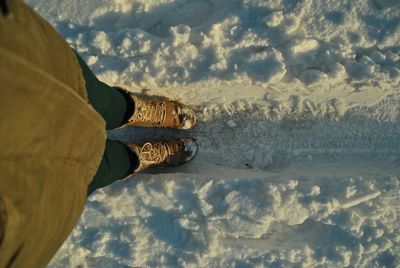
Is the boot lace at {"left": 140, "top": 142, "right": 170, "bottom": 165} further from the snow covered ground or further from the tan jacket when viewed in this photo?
the tan jacket

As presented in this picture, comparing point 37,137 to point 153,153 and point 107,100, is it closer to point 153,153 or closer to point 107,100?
point 107,100

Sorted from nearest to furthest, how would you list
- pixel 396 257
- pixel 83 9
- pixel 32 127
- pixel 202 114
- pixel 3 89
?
1. pixel 3 89
2. pixel 32 127
3. pixel 396 257
4. pixel 83 9
5. pixel 202 114

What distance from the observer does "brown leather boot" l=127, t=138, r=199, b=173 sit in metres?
2.50

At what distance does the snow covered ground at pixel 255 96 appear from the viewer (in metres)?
2.52

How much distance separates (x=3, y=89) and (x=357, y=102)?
7.15 ft

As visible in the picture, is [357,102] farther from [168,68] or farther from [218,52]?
[168,68]

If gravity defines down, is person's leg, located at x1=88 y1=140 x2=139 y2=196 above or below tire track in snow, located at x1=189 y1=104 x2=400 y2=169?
above

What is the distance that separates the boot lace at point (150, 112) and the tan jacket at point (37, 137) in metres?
0.97

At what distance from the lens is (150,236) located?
2.57m

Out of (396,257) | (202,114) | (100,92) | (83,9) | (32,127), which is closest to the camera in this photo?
(32,127)

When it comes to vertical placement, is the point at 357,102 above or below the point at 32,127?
below

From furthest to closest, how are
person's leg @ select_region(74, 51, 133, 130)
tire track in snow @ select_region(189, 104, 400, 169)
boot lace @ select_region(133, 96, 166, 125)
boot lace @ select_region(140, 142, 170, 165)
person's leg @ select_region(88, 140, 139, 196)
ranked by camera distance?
tire track in snow @ select_region(189, 104, 400, 169) < boot lace @ select_region(140, 142, 170, 165) < boot lace @ select_region(133, 96, 166, 125) < person's leg @ select_region(88, 140, 139, 196) < person's leg @ select_region(74, 51, 133, 130)

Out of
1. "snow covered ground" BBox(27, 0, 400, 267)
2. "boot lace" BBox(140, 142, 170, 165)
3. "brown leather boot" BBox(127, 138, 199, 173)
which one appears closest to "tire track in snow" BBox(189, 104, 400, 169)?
"snow covered ground" BBox(27, 0, 400, 267)

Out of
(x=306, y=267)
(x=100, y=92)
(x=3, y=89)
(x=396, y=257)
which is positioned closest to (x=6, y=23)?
(x=3, y=89)
